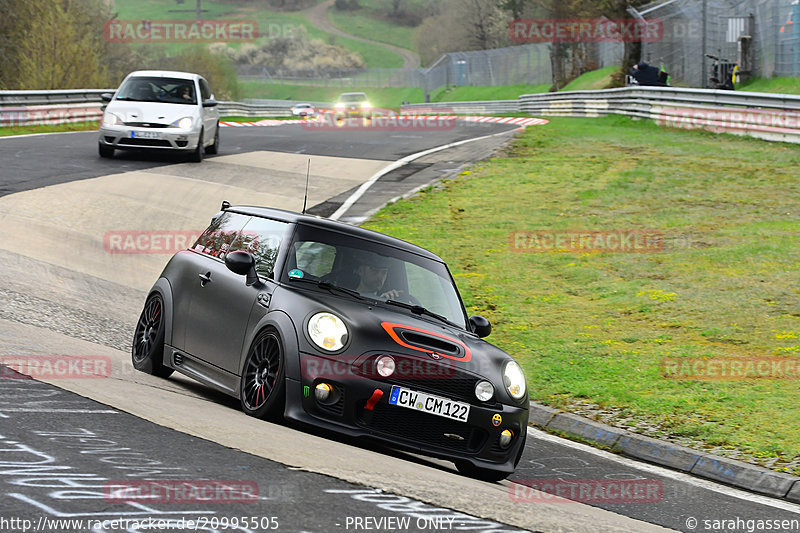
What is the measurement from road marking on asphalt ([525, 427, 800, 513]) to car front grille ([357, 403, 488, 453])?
1.74 meters

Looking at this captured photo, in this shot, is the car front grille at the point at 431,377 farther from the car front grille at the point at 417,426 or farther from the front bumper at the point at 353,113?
the front bumper at the point at 353,113

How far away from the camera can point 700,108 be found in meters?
30.8

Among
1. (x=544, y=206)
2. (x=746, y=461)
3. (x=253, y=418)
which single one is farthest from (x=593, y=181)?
(x=253, y=418)

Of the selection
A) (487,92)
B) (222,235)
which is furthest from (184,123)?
(487,92)

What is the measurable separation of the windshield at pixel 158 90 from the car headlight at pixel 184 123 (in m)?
0.63

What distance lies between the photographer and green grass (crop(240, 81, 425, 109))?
111812mm

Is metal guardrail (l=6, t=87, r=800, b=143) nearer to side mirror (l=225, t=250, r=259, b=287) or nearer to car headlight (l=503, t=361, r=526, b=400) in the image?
car headlight (l=503, t=361, r=526, b=400)

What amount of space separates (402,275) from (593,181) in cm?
1597

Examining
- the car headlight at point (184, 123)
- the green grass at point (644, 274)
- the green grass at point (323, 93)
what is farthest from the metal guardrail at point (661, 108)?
the green grass at point (323, 93)

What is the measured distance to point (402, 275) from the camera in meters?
7.86

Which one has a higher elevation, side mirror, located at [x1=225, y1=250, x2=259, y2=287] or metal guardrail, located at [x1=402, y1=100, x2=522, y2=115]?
side mirror, located at [x1=225, y1=250, x2=259, y2=287]

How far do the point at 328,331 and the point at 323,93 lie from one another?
124 metres

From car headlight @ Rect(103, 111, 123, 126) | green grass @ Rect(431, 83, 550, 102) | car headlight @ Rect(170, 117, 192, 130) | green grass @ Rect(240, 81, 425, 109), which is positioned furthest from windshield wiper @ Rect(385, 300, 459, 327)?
green grass @ Rect(240, 81, 425, 109)

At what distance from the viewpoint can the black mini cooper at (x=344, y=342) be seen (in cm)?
664
